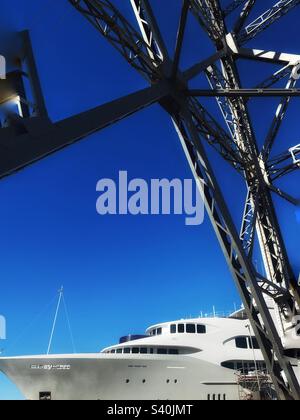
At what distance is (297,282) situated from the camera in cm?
1015

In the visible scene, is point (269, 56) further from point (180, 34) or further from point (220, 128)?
point (180, 34)

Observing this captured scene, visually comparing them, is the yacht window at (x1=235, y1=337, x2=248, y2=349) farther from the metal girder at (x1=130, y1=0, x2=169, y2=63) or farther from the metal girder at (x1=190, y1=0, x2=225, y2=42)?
the metal girder at (x1=130, y1=0, x2=169, y2=63)

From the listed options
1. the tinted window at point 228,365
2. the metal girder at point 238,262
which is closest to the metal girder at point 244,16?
the metal girder at point 238,262

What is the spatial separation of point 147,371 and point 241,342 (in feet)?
25.5

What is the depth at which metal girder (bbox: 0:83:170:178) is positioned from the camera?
10.9 ft

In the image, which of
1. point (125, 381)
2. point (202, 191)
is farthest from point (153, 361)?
point (202, 191)

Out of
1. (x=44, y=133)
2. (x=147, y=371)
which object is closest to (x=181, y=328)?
(x=147, y=371)

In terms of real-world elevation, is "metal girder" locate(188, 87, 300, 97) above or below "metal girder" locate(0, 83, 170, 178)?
A: above

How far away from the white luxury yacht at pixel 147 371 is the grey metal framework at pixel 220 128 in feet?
38.6

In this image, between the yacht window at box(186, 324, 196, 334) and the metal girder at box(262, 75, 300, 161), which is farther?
the yacht window at box(186, 324, 196, 334)

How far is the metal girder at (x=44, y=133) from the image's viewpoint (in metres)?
3.33

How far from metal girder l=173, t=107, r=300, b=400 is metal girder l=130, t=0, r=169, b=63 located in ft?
4.64

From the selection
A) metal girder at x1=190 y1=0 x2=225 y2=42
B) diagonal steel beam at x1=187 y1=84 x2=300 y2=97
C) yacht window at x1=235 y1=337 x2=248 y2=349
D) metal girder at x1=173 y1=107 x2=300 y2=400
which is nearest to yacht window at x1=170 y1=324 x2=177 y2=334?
yacht window at x1=235 y1=337 x2=248 y2=349
